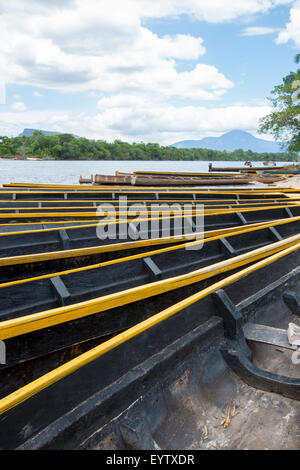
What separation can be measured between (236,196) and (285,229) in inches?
170

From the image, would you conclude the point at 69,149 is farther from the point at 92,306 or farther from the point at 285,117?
the point at 92,306

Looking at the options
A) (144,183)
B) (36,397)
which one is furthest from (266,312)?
(144,183)

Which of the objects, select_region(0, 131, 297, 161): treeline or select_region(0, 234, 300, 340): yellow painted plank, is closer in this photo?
select_region(0, 234, 300, 340): yellow painted plank

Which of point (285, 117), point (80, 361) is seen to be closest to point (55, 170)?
point (285, 117)

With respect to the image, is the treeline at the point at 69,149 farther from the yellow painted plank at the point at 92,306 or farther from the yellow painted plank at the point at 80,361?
the yellow painted plank at the point at 80,361

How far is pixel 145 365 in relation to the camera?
2568 millimetres

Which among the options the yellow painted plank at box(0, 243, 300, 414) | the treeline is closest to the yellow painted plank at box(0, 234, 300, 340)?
the yellow painted plank at box(0, 243, 300, 414)

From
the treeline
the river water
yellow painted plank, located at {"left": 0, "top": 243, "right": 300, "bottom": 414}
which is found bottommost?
yellow painted plank, located at {"left": 0, "top": 243, "right": 300, "bottom": 414}

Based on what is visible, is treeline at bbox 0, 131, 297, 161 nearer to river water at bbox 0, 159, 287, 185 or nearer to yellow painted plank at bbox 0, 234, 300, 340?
river water at bbox 0, 159, 287, 185

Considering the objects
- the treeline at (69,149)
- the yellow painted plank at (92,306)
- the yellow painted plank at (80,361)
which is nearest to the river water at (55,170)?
the treeline at (69,149)

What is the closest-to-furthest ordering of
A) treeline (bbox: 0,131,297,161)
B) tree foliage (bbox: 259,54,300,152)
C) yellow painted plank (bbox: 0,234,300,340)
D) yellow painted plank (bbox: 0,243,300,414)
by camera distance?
yellow painted plank (bbox: 0,243,300,414), yellow painted plank (bbox: 0,234,300,340), tree foliage (bbox: 259,54,300,152), treeline (bbox: 0,131,297,161)

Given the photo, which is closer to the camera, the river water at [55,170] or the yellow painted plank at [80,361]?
the yellow painted plank at [80,361]

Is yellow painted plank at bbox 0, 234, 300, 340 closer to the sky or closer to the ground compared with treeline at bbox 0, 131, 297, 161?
closer to the ground
